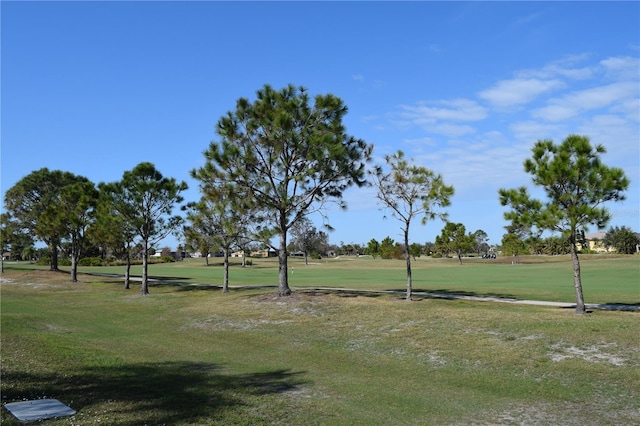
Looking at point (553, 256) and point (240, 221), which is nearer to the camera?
point (240, 221)

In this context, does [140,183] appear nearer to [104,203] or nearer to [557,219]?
[104,203]

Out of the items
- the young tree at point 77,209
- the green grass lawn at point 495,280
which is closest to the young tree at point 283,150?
the green grass lawn at point 495,280

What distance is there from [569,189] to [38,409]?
1971cm

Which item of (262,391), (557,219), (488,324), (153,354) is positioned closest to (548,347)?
(488,324)

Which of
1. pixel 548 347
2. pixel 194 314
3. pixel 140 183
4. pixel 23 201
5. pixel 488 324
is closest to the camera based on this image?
pixel 548 347

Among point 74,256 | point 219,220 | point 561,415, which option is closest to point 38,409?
point 561,415

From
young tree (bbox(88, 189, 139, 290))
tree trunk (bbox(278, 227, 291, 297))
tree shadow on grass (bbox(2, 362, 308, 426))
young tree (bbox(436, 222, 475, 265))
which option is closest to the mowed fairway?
tree shadow on grass (bbox(2, 362, 308, 426))

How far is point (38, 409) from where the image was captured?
9.02 meters

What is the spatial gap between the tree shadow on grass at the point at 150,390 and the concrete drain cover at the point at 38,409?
20cm

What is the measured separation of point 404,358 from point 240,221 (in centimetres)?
2031

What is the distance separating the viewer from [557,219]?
67.4 feet

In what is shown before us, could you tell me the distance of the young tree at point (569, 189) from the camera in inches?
792

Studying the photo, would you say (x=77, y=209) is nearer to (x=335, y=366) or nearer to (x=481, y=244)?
(x=335, y=366)

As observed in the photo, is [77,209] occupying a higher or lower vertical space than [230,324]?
higher
